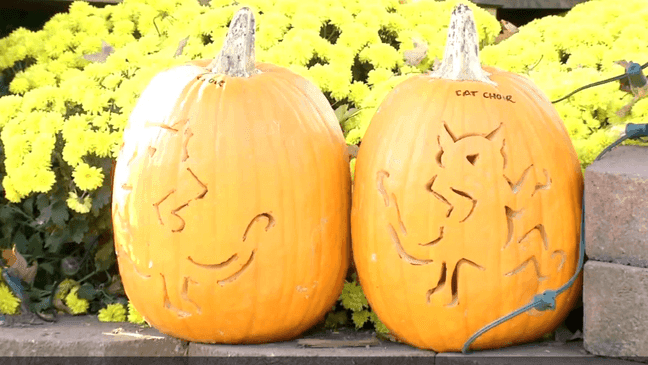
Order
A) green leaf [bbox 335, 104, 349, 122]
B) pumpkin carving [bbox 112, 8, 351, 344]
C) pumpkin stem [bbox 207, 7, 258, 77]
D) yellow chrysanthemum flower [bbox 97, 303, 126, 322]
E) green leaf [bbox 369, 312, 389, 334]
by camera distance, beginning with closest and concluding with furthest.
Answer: pumpkin carving [bbox 112, 8, 351, 344], pumpkin stem [bbox 207, 7, 258, 77], green leaf [bbox 369, 312, 389, 334], yellow chrysanthemum flower [bbox 97, 303, 126, 322], green leaf [bbox 335, 104, 349, 122]

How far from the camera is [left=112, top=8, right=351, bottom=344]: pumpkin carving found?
220cm

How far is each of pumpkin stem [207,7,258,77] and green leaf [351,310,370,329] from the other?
0.75 metres

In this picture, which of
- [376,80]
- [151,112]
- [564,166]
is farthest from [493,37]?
[151,112]

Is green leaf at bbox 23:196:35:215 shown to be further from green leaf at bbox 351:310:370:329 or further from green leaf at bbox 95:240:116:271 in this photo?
green leaf at bbox 351:310:370:329

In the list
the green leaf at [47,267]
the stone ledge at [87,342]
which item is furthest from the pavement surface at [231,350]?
the green leaf at [47,267]

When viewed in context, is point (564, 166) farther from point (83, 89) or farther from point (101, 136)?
point (83, 89)

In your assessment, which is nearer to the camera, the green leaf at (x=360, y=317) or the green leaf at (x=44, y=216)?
the green leaf at (x=360, y=317)

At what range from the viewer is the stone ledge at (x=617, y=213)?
2068 millimetres

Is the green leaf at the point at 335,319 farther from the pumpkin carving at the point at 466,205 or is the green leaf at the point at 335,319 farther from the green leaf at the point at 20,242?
the green leaf at the point at 20,242

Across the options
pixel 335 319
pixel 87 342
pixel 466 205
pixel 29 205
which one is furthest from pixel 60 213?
pixel 466 205

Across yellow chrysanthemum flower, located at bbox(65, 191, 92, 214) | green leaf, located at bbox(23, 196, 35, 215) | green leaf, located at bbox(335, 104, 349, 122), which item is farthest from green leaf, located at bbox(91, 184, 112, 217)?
green leaf, located at bbox(335, 104, 349, 122)

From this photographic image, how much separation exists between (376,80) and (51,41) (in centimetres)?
126

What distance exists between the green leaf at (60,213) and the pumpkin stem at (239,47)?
2.48 ft

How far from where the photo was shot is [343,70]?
288cm
